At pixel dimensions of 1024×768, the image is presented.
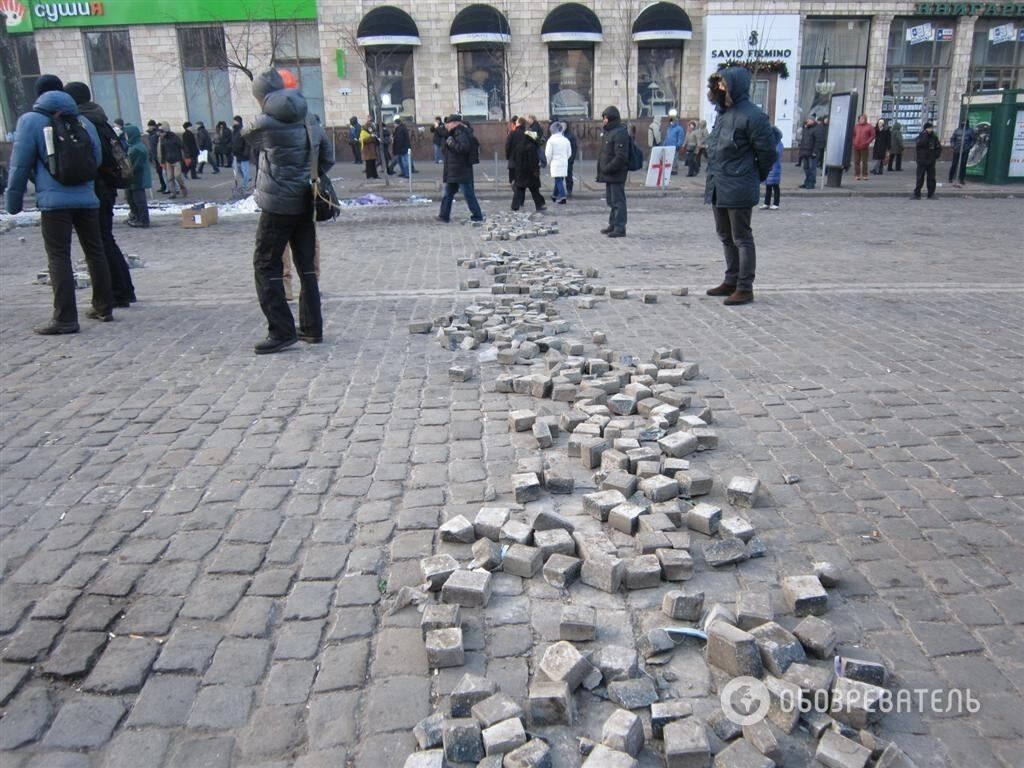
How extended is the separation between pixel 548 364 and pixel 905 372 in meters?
2.52

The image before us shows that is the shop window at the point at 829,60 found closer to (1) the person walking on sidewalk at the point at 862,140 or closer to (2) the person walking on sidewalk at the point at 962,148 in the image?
(1) the person walking on sidewalk at the point at 862,140

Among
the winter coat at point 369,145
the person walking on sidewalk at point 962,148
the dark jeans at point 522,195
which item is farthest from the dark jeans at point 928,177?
the winter coat at point 369,145

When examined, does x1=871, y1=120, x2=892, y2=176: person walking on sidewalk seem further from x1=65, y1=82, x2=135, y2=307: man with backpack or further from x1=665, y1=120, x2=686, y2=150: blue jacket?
x1=65, y1=82, x2=135, y2=307: man with backpack

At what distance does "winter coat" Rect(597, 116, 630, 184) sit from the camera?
12906 mm

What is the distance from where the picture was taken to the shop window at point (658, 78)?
3322 centimetres

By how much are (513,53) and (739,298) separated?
88.8 feet

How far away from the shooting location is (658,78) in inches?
1318

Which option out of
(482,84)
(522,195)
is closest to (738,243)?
(522,195)

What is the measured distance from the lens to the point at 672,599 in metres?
3.00

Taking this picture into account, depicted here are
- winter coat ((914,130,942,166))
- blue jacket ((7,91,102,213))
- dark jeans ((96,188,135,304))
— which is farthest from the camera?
winter coat ((914,130,942,166))

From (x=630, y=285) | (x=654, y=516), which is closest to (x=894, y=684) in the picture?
(x=654, y=516)

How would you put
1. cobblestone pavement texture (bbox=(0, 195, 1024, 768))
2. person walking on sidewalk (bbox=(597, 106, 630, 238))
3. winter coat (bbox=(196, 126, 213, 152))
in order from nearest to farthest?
cobblestone pavement texture (bbox=(0, 195, 1024, 768)) → person walking on sidewalk (bbox=(597, 106, 630, 238)) → winter coat (bbox=(196, 126, 213, 152))

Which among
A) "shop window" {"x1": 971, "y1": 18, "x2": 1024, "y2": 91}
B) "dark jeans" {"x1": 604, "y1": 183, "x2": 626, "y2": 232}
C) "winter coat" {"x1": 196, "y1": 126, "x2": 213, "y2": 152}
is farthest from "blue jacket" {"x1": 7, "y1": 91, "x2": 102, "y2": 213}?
"shop window" {"x1": 971, "y1": 18, "x2": 1024, "y2": 91}

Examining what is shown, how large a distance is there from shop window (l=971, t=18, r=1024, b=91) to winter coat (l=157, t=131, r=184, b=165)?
99.0 ft
